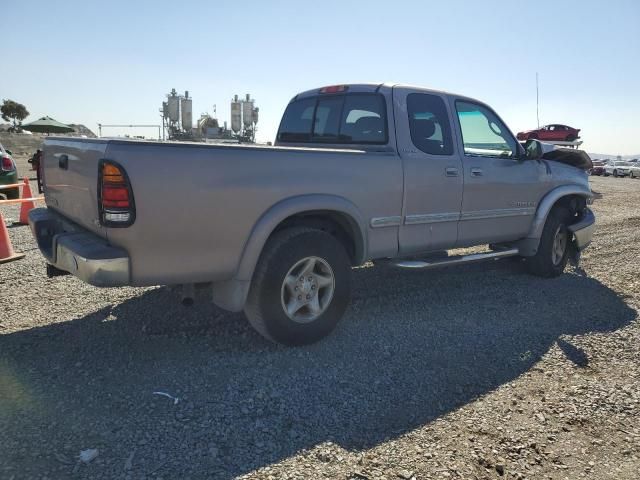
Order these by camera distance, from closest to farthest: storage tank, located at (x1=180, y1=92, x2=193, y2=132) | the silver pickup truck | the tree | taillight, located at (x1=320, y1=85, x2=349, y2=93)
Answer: the silver pickup truck → taillight, located at (x1=320, y1=85, x2=349, y2=93) → storage tank, located at (x1=180, y1=92, x2=193, y2=132) → the tree

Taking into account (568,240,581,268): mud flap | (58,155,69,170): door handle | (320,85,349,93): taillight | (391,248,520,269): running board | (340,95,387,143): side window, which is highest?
(320,85,349,93): taillight

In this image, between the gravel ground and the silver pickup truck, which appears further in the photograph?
the silver pickup truck

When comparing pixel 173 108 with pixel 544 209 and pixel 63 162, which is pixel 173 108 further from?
pixel 544 209

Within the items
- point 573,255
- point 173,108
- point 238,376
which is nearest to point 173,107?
point 173,108

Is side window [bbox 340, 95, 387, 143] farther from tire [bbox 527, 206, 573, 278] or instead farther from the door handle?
tire [bbox 527, 206, 573, 278]

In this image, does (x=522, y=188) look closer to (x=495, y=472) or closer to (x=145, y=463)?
(x=495, y=472)

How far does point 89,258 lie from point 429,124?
10.2ft

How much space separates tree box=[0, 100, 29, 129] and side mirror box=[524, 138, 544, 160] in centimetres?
6475

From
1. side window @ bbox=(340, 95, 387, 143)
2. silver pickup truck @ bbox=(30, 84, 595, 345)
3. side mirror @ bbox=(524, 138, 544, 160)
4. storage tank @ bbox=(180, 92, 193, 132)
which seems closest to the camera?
silver pickup truck @ bbox=(30, 84, 595, 345)

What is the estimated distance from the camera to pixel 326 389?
316cm

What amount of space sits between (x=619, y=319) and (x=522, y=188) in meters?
1.62

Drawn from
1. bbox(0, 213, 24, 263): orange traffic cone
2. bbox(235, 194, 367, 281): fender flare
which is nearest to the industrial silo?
bbox(0, 213, 24, 263): orange traffic cone

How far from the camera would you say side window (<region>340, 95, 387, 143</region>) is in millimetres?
4371

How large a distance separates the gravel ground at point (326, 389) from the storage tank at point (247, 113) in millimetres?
9856
